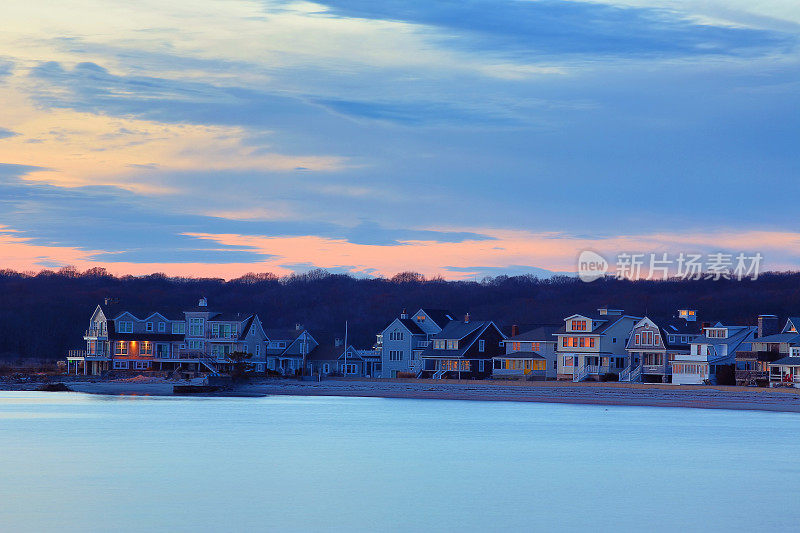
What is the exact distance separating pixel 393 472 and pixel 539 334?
58.3m

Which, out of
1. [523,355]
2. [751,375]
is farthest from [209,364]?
[751,375]

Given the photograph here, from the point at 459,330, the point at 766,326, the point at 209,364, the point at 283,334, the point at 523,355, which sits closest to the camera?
the point at 766,326

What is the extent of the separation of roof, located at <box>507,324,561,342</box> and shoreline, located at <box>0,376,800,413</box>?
7113 millimetres

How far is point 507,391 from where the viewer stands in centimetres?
7825

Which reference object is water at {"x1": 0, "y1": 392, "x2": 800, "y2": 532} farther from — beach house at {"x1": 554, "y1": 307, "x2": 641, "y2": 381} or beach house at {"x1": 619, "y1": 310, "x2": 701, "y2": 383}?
beach house at {"x1": 554, "y1": 307, "x2": 641, "y2": 381}

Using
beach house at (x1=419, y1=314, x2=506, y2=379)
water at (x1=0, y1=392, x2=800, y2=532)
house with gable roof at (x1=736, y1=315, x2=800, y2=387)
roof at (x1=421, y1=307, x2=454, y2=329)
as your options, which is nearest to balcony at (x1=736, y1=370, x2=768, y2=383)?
house with gable roof at (x1=736, y1=315, x2=800, y2=387)

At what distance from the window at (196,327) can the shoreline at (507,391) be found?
7.33m

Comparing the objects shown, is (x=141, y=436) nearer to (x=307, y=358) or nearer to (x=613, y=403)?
(x=613, y=403)

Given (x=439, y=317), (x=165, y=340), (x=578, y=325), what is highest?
(x=439, y=317)

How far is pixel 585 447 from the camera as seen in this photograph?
138ft

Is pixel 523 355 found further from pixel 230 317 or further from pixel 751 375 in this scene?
pixel 230 317

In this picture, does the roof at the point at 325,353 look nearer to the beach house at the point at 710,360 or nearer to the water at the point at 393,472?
the beach house at the point at 710,360

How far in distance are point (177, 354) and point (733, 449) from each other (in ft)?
223

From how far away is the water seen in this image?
2497 cm
